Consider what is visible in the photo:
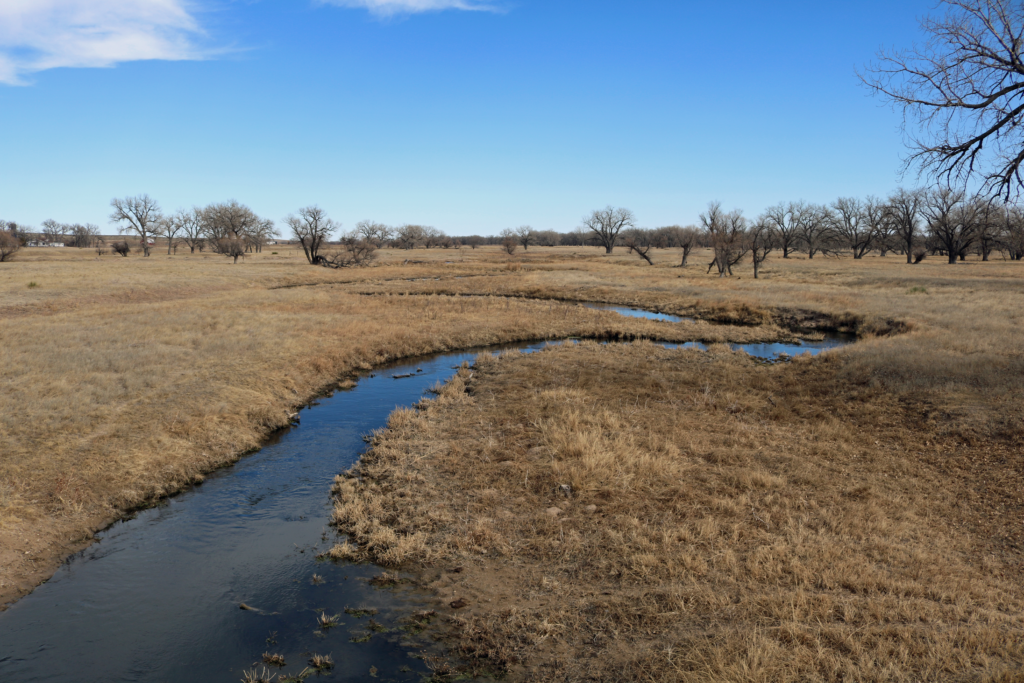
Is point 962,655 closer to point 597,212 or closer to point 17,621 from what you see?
point 17,621

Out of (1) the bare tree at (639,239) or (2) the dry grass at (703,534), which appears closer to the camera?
(2) the dry grass at (703,534)

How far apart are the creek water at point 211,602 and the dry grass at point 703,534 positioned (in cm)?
80

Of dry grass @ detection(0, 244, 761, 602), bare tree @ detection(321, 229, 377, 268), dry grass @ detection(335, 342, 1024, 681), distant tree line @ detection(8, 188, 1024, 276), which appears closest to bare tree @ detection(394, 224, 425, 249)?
distant tree line @ detection(8, 188, 1024, 276)

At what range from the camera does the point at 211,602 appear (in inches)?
309

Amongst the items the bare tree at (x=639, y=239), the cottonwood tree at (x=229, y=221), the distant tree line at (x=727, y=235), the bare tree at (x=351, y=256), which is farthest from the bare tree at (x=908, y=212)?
the cottonwood tree at (x=229, y=221)

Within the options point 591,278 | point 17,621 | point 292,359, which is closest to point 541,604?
point 17,621

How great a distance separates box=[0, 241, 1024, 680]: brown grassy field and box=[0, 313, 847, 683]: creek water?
2.75 feet

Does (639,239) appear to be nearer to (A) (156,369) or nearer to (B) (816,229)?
(B) (816,229)

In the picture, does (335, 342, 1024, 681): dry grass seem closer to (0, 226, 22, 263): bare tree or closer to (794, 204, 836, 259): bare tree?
(0, 226, 22, 263): bare tree

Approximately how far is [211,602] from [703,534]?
7.32 meters

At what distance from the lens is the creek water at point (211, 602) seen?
6648mm

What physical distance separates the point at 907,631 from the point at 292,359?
19483 millimetres

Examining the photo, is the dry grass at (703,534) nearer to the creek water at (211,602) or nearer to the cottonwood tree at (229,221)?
the creek water at (211,602)

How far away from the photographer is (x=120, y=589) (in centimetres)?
816
